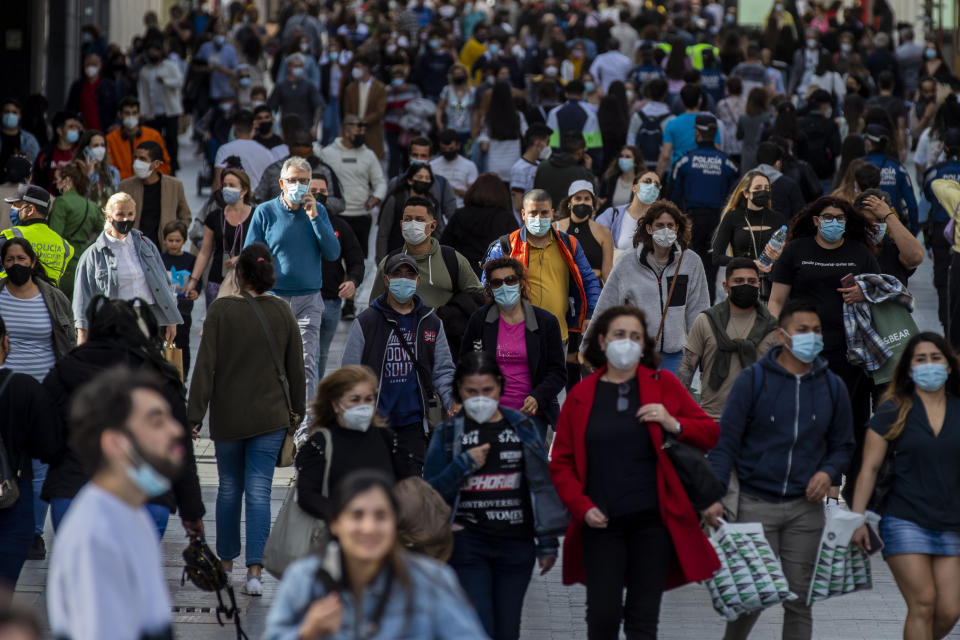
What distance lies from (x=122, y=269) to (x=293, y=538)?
3.59 meters

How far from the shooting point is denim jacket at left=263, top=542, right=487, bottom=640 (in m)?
4.42

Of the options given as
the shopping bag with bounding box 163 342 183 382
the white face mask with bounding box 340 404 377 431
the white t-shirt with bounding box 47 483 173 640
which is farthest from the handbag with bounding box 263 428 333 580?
the shopping bag with bounding box 163 342 183 382

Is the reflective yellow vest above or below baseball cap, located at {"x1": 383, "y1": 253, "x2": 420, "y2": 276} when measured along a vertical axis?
above

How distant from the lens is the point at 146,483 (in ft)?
14.6

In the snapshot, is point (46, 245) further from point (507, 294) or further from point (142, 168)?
point (507, 294)

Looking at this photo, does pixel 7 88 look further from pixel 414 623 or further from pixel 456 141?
pixel 414 623

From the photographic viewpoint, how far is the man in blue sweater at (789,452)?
7109 mm

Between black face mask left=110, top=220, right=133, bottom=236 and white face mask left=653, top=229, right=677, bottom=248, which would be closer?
white face mask left=653, top=229, right=677, bottom=248

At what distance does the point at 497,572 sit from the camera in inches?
276

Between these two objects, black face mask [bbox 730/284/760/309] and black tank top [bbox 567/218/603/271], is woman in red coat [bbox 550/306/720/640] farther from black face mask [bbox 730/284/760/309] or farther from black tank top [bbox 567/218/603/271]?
black tank top [bbox 567/218/603/271]

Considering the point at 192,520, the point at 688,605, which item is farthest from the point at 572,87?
the point at 192,520

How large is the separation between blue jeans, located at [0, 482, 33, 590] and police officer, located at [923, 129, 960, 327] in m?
8.19

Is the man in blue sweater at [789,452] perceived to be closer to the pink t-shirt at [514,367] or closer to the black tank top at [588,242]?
the pink t-shirt at [514,367]

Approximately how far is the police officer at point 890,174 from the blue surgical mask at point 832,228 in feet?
11.9
